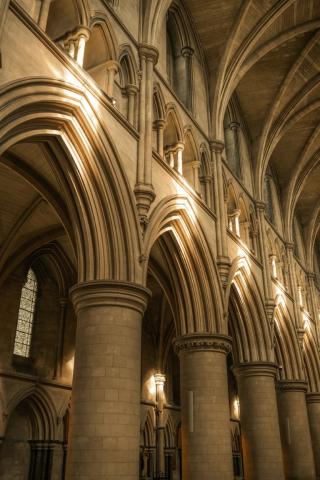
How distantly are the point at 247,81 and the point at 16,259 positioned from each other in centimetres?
1020

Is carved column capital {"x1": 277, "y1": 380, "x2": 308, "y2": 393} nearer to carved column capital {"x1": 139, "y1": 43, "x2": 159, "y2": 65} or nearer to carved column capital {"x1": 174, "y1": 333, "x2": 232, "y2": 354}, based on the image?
carved column capital {"x1": 174, "y1": 333, "x2": 232, "y2": 354}

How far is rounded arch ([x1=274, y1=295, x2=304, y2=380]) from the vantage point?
1894 cm

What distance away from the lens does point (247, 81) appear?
1848 cm

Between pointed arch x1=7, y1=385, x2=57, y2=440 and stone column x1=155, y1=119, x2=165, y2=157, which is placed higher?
stone column x1=155, y1=119, x2=165, y2=157

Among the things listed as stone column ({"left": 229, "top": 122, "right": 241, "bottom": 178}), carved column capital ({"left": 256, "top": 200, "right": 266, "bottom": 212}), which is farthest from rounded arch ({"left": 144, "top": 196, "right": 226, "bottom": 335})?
carved column capital ({"left": 256, "top": 200, "right": 266, "bottom": 212})

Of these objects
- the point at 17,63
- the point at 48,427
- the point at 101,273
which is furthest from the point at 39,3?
the point at 48,427

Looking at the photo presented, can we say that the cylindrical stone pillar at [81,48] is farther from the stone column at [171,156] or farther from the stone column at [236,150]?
the stone column at [236,150]

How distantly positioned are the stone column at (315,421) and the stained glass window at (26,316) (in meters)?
12.2

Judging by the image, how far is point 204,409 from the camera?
11.0 meters

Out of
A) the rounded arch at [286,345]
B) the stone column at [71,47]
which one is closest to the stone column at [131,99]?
the stone column at [71,47]

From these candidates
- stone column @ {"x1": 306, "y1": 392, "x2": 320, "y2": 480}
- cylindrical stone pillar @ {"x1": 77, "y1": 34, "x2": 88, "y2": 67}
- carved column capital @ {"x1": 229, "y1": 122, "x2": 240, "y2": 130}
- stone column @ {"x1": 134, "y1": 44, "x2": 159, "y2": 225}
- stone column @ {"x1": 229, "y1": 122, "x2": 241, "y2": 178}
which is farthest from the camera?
stone column @ {"x1": 306, "y1": 392, "x2": 320, "y2": 480}

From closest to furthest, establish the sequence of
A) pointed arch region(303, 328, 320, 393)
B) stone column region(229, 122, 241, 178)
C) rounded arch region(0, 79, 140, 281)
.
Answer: rounded arch region(0, 79, 140, 281) → stone column region(229, 122, 241, 178) → pointed arch region(303, 328, 320, 393)

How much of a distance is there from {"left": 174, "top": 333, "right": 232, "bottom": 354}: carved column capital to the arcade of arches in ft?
0.12

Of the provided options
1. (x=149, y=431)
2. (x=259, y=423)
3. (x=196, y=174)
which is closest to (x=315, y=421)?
(x=149, y=431)
